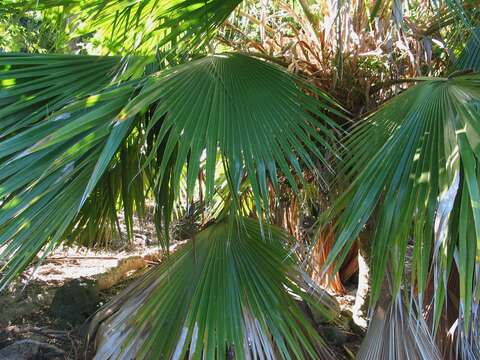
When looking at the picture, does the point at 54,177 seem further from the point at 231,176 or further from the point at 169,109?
the point at 231,176

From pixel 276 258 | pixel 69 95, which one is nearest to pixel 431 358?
pixel 276 258

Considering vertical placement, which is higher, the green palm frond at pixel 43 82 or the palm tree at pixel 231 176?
the green palm frond at pixel 43 82

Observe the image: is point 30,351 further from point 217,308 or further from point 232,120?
point 232,120

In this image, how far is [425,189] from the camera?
1747mm

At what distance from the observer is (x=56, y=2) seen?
2352 mm

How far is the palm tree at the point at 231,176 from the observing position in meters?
1.75

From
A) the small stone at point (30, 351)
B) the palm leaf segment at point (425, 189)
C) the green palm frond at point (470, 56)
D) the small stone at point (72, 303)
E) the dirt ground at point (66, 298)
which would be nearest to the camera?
the palm leaf segment at point (425, 189)

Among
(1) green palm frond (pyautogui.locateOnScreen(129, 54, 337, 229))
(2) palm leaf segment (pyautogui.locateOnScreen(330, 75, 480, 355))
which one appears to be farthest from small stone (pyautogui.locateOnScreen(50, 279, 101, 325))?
(2) palm leaf segment (pyautogui.locateOnScreen(330, 75, 480, 355))

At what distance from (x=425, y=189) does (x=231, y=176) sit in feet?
2.05

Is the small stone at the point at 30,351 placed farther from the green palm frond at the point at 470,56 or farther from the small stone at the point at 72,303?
the green palm frond at the point at 470,56

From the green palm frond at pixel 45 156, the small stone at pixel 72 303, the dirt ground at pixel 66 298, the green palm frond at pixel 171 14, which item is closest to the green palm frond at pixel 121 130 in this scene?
the green palm frond at pixel 45 156

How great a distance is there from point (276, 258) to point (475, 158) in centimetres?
91

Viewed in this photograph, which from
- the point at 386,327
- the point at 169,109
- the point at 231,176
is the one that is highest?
the point at 169,109

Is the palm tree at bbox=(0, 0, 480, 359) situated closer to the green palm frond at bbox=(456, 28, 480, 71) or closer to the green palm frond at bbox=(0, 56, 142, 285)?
the green palm frond at bbox=(0, 56, 142, 285)
